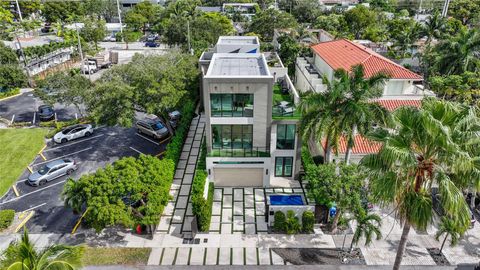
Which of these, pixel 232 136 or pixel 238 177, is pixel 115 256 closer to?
pixel 238 177

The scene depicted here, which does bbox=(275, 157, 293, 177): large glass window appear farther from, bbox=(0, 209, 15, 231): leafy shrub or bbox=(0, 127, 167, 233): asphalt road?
bbox=(0, 209, 15, 231): leafy shrub

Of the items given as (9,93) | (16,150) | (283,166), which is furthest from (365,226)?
(9,93)

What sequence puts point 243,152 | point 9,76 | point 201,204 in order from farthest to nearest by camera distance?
point 9,76
point 243,152
point 201,204

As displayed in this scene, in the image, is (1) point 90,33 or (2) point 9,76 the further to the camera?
(1) point 90,33

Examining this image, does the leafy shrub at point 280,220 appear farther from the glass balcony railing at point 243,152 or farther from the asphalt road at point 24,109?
the asphalt road at point 24,109

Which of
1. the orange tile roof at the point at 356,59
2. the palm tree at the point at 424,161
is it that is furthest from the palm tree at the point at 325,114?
the orange tile roof at the point at 356,59

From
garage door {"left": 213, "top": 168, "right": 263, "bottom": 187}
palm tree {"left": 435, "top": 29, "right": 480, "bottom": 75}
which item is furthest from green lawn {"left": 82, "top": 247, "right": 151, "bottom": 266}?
palm tree {"left": 435, "top": 29, "right": 480, "bottom": 75}
